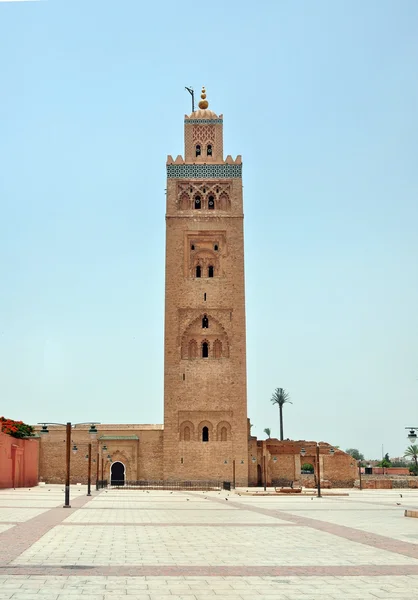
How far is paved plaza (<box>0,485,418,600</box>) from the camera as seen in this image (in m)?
6.00

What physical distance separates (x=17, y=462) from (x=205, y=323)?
14147mm

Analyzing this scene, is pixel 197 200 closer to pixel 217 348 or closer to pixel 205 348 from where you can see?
pixel 205 348

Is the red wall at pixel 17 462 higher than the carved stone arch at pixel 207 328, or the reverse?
the carved stone arch at pixel 207 328

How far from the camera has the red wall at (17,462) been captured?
30828mm

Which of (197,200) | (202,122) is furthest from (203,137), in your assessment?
(197,200)

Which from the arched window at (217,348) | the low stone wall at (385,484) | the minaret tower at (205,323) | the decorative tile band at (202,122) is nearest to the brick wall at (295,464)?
the low stone wall at (385,484)

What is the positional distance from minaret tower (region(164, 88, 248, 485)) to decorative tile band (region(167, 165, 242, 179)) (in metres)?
0.06

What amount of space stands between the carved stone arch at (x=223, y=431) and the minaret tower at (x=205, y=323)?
58mm

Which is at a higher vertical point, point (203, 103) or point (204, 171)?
point (203, 103)

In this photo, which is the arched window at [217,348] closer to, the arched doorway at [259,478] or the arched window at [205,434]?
the arched window at [205,434]

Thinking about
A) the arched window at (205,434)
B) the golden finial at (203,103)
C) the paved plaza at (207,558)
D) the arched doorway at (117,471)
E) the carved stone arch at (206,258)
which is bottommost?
the arched doorway at (117,471)

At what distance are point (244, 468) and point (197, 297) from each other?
10.4 metres

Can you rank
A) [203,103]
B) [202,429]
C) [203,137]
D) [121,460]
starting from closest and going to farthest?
[202,429] → [121,460] → [203,137] → [203,103]

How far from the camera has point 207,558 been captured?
26.1 ft
